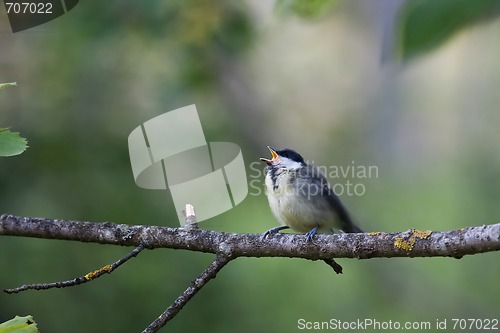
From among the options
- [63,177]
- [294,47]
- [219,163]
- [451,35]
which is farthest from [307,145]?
[451,35]

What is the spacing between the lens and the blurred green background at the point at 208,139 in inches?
217

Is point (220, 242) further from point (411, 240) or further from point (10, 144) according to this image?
point (10, 144)

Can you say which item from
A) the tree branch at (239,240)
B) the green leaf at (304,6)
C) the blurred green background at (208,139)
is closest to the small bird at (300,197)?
the blurred green background at (208,139)

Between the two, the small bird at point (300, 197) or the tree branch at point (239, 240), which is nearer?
the tree branch at point (239, 240)

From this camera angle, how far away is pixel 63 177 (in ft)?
19.4

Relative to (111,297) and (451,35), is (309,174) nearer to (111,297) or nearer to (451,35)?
(111,297)

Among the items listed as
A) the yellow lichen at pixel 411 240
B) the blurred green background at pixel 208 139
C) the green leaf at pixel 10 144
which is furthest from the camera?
the blurred green background at pixel 208 139

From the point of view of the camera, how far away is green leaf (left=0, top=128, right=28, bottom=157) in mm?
2000

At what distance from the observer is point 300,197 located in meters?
4.61

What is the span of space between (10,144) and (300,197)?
2.84 metres
